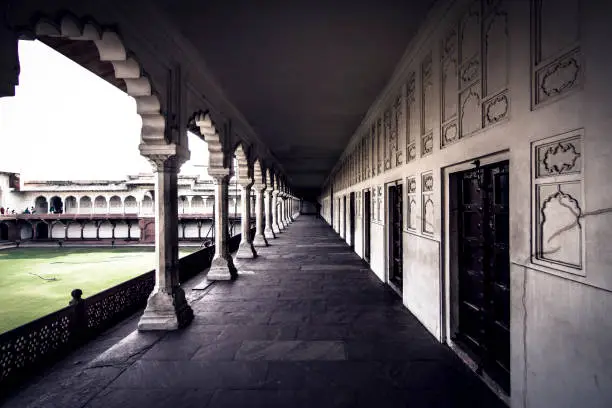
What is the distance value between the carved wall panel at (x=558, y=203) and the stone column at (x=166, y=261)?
4.62 m

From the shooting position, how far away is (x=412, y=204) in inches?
211

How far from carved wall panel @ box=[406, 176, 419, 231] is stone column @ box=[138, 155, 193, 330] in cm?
387

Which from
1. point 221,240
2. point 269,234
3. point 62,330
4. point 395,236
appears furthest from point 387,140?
point 269,234

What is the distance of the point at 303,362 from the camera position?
144 inches

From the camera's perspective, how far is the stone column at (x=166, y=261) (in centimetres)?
476

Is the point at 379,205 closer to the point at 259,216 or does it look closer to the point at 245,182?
the point at 245,182

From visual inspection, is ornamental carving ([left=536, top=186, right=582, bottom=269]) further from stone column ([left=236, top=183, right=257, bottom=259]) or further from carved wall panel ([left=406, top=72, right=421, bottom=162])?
stone column ([left=236, top=183, right=257, bottom=259])

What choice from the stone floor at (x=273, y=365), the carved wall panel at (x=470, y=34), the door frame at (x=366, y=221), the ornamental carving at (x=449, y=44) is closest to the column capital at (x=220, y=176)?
the stone floor at (x=273, y=365)

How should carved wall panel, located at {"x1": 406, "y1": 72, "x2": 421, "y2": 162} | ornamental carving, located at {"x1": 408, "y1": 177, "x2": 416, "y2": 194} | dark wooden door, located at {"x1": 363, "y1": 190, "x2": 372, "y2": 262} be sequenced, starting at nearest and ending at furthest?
carved wall panel, located at {"x1": 406, "y1": 72, "x2": 421, "y2": 162}, ornamental carving, located at {"x1": 408, "y1": 177, "x2": 416, "y2": 194}, dark wooden door, located at {"x1": 363, "y1": 190, "x2": 372, "y2": 262}

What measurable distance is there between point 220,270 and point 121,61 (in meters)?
5.17

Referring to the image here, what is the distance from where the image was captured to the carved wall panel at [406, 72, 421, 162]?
5066mm

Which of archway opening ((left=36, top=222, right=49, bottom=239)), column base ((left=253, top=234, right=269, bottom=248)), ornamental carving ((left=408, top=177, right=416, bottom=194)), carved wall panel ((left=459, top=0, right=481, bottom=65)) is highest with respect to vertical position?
carved wall panel ((left=459, top=0, right=481, bottom=65))

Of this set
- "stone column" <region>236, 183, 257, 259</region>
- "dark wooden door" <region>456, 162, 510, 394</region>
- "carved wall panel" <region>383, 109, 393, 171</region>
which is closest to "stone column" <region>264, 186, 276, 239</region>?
"stone column" <region>236, 183, 257, 259</region>

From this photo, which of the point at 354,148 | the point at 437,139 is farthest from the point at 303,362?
the point at 354,148
